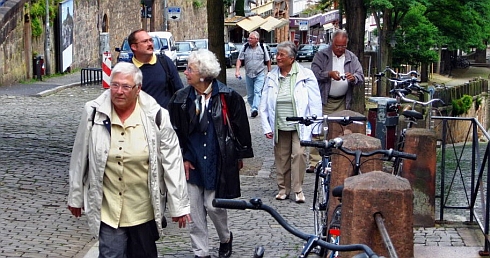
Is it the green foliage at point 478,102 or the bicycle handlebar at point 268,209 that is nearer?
the bicycle handlebar at point 268,209

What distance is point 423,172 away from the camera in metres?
9.75

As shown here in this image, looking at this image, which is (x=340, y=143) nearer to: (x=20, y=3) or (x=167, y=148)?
(x=167, y=148)

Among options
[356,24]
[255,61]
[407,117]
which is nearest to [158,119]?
[407,117]

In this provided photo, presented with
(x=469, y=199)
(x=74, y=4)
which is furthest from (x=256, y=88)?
(x=74, y=4)

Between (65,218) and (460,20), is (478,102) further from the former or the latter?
(65,218)

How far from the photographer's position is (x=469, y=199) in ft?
33.7

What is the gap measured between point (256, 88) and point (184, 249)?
11.7 meters

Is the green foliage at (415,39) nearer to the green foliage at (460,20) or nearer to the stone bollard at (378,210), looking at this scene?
the green foliage at (460,20)

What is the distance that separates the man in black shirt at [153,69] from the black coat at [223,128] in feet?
3.15

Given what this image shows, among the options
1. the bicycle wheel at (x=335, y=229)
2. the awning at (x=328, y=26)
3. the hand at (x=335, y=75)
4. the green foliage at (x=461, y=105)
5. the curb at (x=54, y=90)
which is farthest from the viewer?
the awning at (x=328, y=26)

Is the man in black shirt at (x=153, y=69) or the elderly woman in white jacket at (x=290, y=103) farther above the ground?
the man in black shirt at (x=153, y=69)

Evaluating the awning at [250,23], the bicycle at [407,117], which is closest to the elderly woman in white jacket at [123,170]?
the bicycle at [407,117]

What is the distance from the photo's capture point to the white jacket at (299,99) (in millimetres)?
10758

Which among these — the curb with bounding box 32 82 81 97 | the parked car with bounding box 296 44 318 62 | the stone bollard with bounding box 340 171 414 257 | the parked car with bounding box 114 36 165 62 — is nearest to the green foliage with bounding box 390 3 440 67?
the parked car with bounding box 114 36 165 62
